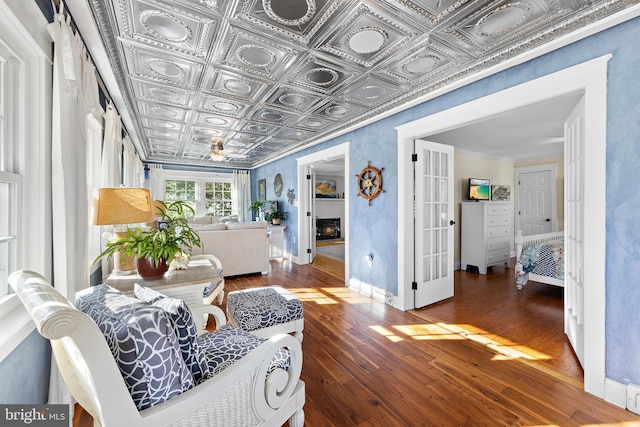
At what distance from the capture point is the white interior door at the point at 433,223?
3.14 metres

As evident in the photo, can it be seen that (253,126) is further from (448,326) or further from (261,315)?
(448,326)

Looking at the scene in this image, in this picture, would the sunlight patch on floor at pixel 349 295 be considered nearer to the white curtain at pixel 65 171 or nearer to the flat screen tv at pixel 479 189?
the white curtain at pixel 65 171

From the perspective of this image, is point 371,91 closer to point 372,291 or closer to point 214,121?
point 214,121

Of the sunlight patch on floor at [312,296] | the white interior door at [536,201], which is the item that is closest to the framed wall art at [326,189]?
the white interior door at [536,201]

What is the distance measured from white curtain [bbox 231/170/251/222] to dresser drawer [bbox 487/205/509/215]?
19.6 feet

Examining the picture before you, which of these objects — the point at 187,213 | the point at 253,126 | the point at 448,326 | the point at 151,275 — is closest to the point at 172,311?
the point at 151,275

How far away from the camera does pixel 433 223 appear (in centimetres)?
333

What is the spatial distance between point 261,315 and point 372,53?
2.17 metres

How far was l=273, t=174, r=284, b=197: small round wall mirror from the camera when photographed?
6.30 m

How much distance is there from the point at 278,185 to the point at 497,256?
4.75 metres

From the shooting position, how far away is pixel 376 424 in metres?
1.47

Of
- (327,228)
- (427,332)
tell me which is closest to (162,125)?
(427,332)

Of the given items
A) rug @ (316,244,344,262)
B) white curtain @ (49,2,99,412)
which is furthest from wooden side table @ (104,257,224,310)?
rug @ (316,244,344,262)

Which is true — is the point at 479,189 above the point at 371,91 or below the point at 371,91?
below
